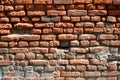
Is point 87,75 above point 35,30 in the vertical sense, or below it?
below

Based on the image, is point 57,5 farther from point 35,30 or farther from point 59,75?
point 59,75

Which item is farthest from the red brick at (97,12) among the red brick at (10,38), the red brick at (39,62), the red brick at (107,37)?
the red brick at (10,38)

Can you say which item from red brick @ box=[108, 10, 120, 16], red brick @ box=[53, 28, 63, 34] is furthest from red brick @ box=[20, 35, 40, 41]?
red brick @ box=[108, 10, 120, 16]

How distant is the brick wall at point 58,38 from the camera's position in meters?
3.39

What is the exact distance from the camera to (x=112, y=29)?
3.47 meters

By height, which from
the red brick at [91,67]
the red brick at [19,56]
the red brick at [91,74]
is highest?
the red brick at [19,56]

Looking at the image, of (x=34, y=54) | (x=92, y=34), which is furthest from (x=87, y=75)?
(x=34, y=54)

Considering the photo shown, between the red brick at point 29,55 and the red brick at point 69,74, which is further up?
the red brick at point 29,55

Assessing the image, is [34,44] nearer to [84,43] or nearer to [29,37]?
[29,37]

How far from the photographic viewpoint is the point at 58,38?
3.43 metres

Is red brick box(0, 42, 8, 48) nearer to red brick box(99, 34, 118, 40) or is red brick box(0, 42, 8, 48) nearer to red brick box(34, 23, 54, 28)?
red brick box(34, 23, 54, 28)

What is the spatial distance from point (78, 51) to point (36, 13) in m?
0.78

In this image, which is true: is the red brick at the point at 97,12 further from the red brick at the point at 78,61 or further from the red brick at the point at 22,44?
the red brick at the point at 22,44

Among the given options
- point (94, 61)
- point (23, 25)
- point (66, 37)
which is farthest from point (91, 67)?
point (23, 25)
